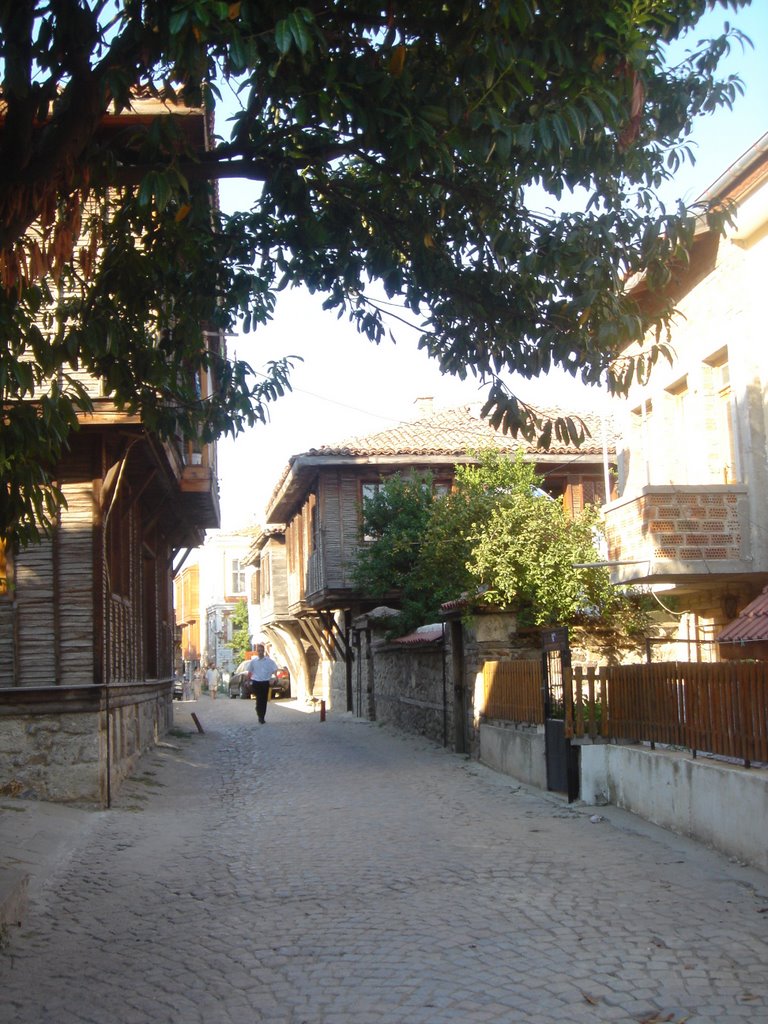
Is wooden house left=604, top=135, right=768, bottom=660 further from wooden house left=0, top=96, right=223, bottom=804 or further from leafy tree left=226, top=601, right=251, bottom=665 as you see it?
leafy tree left=226, top=601, right=251, bottom=665

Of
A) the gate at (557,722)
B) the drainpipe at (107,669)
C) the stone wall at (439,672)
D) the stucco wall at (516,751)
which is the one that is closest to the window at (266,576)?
the stone wall at (439,672)

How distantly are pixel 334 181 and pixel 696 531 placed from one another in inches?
292

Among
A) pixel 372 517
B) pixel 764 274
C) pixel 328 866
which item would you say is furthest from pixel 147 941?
pixel 372 517

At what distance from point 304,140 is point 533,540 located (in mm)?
9785

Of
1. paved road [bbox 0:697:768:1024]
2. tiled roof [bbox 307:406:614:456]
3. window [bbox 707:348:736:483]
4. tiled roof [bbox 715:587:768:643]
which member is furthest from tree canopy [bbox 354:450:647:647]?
tiled roof [bbox 307:406:614:456]

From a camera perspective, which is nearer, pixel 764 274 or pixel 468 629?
pixel 764 274

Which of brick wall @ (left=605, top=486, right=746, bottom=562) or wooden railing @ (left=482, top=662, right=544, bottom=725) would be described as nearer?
wooden railing @ (left=482, top=662, right=544, bottom=725)

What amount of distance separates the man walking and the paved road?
479 inches

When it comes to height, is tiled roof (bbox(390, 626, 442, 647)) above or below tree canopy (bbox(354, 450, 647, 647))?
below

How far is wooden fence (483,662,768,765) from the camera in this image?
8820 millimetres

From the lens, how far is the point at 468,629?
17.2 meters

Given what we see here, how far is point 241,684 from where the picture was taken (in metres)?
49.2

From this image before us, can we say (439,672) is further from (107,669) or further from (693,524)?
(107,669)

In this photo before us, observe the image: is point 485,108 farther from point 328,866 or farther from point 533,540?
point 533,540
